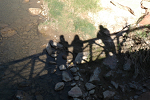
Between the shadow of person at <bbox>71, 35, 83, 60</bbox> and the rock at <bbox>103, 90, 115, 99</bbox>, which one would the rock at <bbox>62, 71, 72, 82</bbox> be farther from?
the rock at <bbox>103, 90, 115, 99</bbox>

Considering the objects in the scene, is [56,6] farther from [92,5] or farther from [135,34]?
[135,34]

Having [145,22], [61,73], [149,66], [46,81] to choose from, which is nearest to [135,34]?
[145,22]

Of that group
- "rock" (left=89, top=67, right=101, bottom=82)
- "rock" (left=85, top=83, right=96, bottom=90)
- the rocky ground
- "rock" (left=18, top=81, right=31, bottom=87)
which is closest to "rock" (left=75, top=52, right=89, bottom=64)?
the rocky ground

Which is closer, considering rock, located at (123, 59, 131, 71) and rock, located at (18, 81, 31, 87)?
rock, located at (18, 81, 31, 87)

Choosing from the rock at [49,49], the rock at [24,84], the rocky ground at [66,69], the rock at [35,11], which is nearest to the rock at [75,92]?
the rocky ground at [66,69]

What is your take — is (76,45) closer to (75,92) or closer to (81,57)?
(81,57)

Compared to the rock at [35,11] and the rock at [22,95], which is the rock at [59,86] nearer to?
the rock at [22,95]

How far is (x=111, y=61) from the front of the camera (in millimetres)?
4734

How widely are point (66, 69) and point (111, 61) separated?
1.74 meters

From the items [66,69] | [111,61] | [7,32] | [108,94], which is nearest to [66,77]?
[66,69]

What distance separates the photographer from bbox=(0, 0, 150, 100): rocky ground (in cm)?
391

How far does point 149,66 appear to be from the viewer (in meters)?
4.28

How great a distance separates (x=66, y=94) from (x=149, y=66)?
116 inches

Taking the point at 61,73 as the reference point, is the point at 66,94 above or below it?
below
